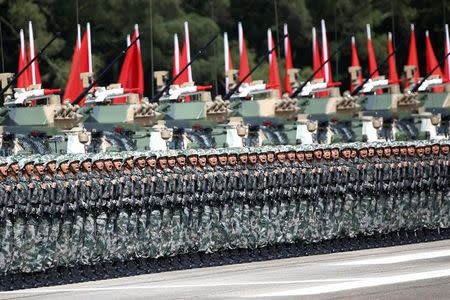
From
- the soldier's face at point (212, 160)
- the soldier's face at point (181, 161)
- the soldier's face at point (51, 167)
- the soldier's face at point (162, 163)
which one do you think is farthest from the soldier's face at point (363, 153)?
the soldier's face at point (51, 167)

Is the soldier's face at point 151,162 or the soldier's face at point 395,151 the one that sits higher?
the soldier's face at point 151,162

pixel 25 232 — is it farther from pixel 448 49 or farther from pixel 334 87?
pixel 448 49

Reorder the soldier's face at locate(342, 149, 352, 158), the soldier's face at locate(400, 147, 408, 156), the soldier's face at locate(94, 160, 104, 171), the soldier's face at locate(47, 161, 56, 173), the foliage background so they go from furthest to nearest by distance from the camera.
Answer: the foliage background → the soldier's face at locate(400, 147, 408, 156) → the soldier's face at locate(342, 149, 352, 158) → the soldier's face at locate(94, 160, 104, 171) → the soldier's face at locate(47, 161, 56, 173)

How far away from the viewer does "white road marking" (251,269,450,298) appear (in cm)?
1698

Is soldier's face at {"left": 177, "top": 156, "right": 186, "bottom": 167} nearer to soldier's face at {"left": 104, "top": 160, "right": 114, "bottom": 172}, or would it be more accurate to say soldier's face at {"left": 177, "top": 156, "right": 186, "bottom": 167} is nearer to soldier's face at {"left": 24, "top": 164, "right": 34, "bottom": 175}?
soldier's face at {"left": 104, "top": 160, "right": 114, "bottom": 172}

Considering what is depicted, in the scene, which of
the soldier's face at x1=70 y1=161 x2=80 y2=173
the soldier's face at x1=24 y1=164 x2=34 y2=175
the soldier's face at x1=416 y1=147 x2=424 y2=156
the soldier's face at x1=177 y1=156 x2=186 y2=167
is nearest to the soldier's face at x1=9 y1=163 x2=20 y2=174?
the soldier's face at x1=24 y1=164 x2=34 y2=175

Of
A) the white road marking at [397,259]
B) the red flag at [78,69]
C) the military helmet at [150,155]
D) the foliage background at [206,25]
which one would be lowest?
the white road marking at [397,259]

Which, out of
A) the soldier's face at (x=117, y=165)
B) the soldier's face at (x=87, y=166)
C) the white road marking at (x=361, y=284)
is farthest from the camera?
the soldier's face at (x=117, y=165)

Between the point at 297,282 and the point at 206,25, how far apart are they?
1110 inches

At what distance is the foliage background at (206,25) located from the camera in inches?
1687

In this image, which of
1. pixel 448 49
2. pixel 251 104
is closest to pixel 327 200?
pixel 251 104

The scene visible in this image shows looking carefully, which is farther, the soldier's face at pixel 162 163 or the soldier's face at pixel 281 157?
the soldier's face at pixel 281 157

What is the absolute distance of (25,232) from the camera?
18.4 metres

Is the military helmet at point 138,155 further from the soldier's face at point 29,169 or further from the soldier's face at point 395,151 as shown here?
the soldier's face at point 395,151
